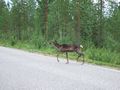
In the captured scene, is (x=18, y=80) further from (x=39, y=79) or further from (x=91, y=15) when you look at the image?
(x=91, y=15)

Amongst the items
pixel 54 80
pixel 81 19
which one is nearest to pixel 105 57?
pixel 54 80

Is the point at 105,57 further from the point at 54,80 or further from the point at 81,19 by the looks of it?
the point at 81,19

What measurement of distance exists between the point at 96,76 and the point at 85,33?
40902mm

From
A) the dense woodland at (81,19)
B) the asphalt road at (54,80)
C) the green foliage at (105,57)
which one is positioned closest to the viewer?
the asphalt road at (54,80)

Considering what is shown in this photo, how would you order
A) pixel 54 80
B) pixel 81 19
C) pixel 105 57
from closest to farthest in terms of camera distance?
pixel 54 80
pixel 105 57
pixel 81 19

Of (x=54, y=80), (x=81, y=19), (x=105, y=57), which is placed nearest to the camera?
(x=54, y=80)

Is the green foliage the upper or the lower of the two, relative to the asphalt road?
lower

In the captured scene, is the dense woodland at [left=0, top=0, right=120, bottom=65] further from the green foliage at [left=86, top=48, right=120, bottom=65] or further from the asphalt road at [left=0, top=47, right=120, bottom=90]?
the asphalt road at [left=0, top=47, right=120, bottom=90]

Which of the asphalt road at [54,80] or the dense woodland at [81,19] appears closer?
the asphalt road at [54,80]

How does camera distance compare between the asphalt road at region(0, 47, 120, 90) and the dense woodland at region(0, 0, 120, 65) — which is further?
the dense woodland at region(0, 0, 120, 65)

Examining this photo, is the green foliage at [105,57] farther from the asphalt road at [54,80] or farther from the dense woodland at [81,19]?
the dense woodland at [81,19]

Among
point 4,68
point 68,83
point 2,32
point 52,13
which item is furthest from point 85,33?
point 68,83

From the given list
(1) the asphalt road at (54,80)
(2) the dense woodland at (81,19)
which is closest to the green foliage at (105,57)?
(1) the asphalt road at (54,80)

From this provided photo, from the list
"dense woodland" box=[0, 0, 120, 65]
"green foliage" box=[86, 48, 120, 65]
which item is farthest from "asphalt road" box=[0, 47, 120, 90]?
"dense woodland" box=[0, 0, 120, 65]
